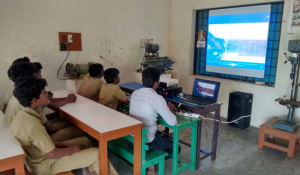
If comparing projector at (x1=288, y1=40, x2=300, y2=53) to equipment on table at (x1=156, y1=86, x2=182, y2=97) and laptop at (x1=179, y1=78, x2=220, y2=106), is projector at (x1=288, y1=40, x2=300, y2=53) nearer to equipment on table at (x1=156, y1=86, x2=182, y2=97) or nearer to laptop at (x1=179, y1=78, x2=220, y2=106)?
laptop at (x1=179, y1=78, x2=220, y2=106)

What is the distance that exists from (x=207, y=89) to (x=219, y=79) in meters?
1.98

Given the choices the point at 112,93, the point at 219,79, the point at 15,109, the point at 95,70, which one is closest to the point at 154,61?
the point at 219,79

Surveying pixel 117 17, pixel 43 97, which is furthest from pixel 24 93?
pixel 117 17

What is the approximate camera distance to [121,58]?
15.4 feet

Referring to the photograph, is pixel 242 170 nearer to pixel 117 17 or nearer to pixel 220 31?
pixel 220 31

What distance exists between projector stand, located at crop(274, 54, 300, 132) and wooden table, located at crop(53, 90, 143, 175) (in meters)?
2.13

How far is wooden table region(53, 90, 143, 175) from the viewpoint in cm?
194

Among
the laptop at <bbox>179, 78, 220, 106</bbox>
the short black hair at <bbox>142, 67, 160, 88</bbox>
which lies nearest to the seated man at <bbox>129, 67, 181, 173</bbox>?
the short black hair at <bbox>142, 67, 160, 88</bbox>

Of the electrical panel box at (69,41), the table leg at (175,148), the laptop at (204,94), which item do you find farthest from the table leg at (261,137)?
the electrical panel box at (69,41)

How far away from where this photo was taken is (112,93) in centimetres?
283

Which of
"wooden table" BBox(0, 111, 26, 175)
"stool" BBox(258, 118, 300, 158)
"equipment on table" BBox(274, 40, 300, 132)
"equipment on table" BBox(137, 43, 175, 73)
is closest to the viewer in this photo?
"wooden table" BBox(0, 111, 26, 175)

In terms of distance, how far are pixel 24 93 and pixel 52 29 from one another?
2.28 metres

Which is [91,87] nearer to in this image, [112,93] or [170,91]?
[112,93]

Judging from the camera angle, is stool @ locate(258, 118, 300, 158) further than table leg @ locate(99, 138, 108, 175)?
Yes
